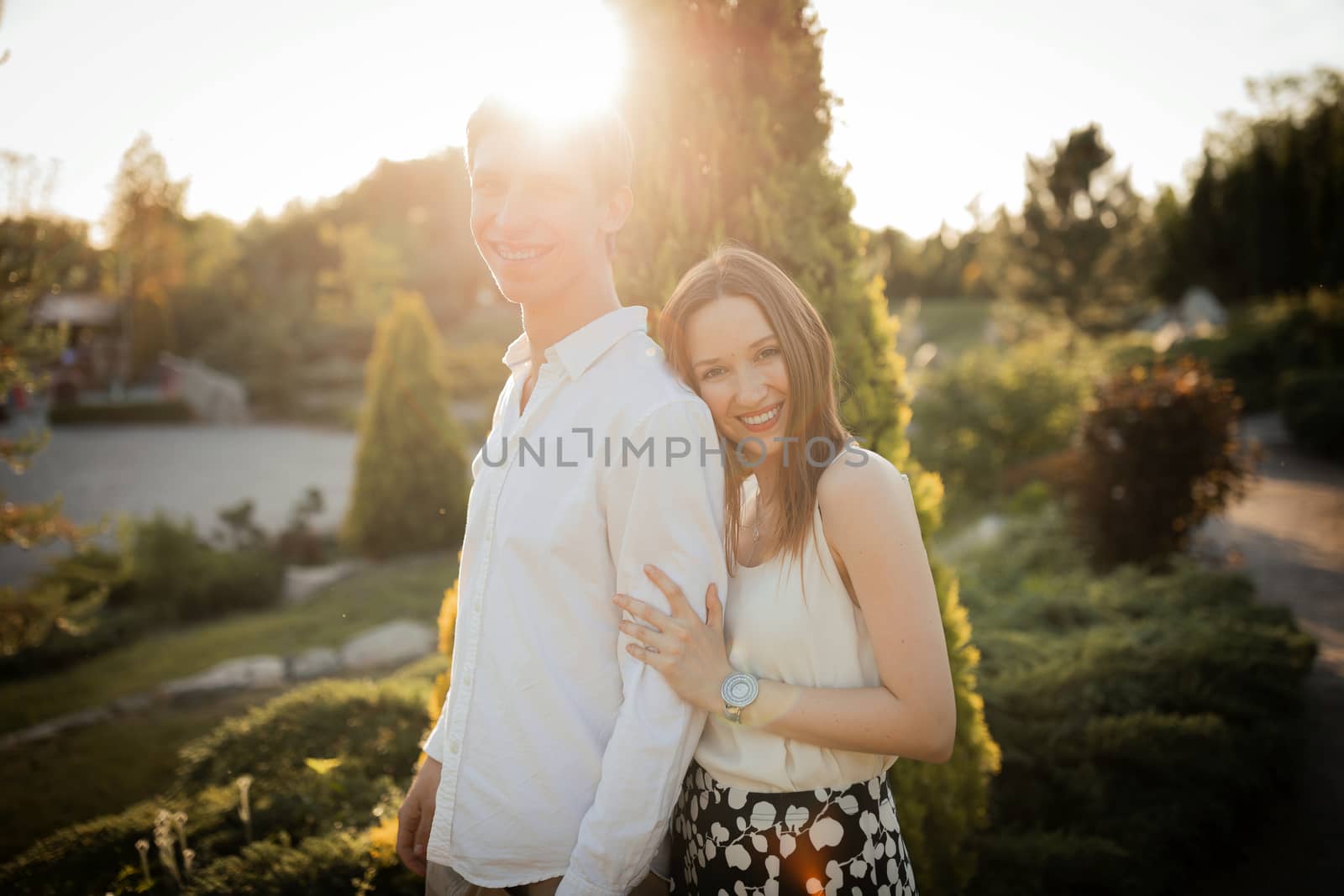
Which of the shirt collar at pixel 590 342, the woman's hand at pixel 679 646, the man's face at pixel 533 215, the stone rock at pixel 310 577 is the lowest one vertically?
the stone rock at pixel 310 577

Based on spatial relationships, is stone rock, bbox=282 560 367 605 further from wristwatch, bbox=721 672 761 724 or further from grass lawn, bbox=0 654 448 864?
wristwatch, bbox=721 672 761 724

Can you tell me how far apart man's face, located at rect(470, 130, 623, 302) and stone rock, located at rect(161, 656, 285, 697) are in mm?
5626

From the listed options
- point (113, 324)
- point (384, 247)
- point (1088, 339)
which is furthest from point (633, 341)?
point (113, 324)

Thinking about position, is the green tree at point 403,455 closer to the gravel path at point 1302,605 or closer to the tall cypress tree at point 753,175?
the tall cypress tree at point 753,175

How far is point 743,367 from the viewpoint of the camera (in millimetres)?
1764

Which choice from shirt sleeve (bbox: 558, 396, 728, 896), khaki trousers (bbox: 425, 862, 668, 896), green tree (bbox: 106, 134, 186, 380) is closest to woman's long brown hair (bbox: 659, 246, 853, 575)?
shirt sleeve (bbox: 558, 396, 728, 896)

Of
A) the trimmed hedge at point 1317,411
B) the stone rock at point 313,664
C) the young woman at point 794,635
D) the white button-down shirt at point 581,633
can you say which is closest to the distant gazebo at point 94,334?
the stone rock at point 313,664

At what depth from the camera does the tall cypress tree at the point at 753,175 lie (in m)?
2.43

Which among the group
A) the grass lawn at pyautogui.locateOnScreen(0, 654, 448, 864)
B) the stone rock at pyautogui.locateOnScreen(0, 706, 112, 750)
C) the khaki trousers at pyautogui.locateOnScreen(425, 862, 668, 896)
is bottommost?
the stone rock at pyautogui.locateOnScreen(0, 706, 112, 750)

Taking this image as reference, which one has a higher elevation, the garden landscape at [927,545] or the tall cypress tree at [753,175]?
the tall cypress tree at [753,175]

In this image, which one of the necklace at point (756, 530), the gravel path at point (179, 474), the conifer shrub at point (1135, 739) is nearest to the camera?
the necklace at point (756, 530)

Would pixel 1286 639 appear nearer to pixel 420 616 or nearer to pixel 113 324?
pixel 420 616

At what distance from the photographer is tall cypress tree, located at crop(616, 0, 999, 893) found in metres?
2.43

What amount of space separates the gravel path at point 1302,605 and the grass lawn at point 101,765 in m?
4.06
